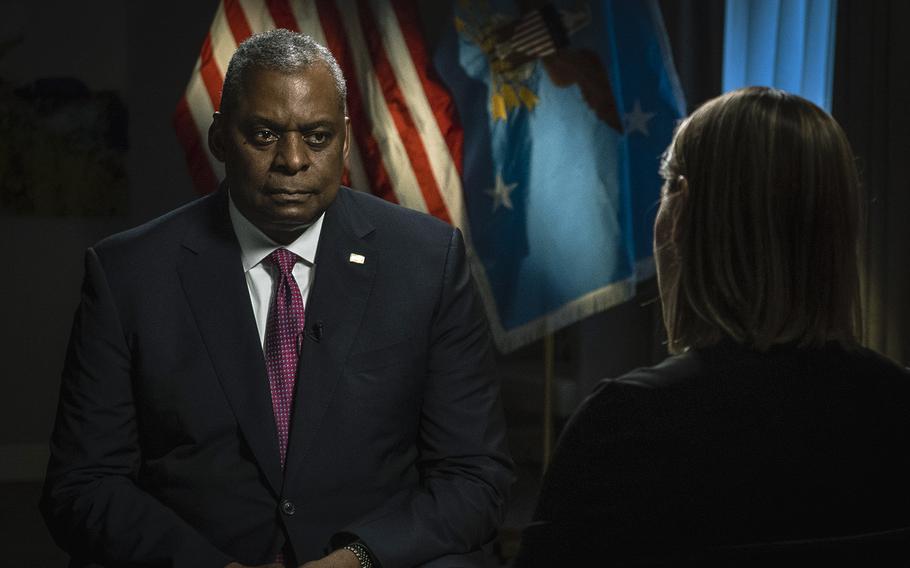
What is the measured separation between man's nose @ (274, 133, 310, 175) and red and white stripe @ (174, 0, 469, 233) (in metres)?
Result: 1.90

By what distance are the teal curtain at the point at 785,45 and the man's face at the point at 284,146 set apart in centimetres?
239

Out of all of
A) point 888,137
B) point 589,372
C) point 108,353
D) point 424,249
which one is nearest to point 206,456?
point 108,353

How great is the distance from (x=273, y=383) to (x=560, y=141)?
227 cm

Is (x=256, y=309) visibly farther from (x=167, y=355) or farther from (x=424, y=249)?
(x=424, y=249)

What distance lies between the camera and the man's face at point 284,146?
6.07ft

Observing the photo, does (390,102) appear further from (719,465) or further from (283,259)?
(719,465)

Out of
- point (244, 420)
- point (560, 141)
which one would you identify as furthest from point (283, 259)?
point (560, 141)

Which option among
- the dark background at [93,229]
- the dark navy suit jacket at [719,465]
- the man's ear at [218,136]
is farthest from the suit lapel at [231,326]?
the dark background at [93,229]

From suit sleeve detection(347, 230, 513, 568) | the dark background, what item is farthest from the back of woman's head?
the dark background

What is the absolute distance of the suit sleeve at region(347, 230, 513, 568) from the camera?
1.82 m

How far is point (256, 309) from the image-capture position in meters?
1.91

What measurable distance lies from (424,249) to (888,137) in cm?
236

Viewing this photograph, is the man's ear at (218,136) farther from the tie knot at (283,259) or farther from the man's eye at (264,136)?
the tie knot at (283,259)

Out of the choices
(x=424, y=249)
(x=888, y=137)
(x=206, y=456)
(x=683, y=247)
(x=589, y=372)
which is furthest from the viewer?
(x=589, y=372)
